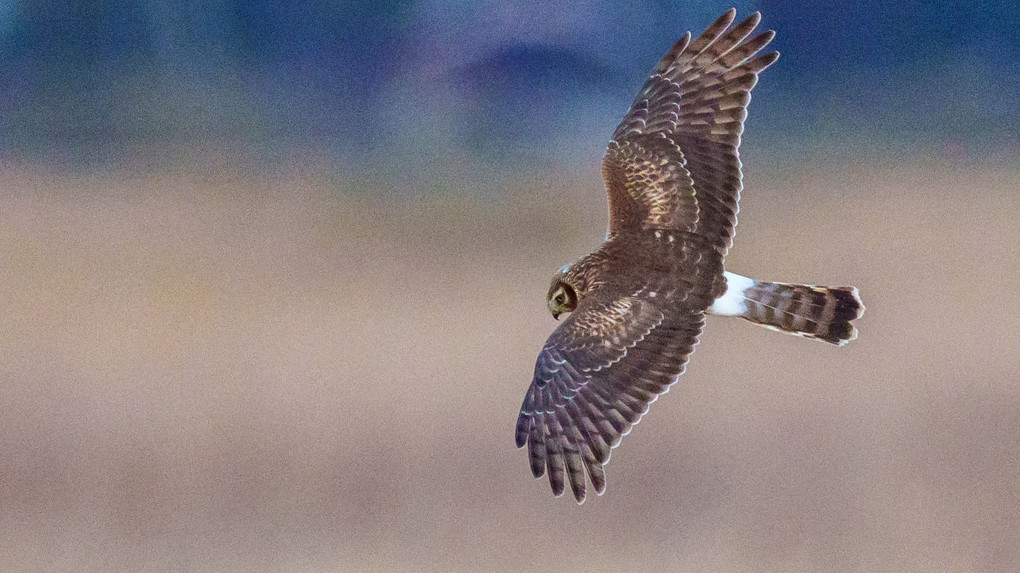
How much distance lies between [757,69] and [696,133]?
0.13 m

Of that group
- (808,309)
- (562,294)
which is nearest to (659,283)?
(562,294)

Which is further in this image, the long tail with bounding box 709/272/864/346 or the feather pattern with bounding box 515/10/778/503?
the long tail with bounding box 709/272/864/346

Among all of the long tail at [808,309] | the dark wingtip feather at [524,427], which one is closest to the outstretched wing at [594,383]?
the dark wingtip feather at [524,427]

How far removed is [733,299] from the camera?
142 centimetres

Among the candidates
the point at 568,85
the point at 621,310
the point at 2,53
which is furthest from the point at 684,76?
the point at 2,53

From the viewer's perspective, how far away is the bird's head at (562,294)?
1.46m

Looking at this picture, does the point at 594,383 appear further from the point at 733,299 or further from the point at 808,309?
the point at 808,309

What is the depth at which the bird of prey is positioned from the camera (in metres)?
1.33

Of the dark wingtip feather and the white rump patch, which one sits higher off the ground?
the white rump patch

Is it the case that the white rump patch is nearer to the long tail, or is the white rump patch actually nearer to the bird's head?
the long tail

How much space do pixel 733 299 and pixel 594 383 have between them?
254 millimetres

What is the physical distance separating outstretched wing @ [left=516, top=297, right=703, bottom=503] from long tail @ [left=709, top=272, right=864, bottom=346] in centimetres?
16

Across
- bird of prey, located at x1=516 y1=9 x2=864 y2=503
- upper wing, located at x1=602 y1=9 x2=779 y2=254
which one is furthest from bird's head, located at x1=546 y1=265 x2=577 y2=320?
upper wing, located at x1=602 y1=9 x2=779 y2=254

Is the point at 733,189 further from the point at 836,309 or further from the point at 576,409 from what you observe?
the point at 576,409
